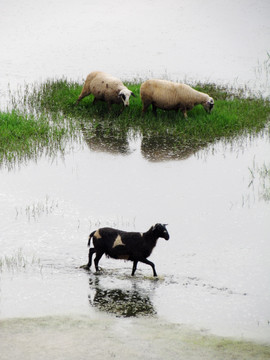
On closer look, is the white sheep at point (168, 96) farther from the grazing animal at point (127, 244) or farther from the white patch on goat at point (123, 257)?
the white patch on goat at point (123, 257)

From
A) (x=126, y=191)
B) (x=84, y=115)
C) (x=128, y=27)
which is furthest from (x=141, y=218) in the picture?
(x=128, y=27)

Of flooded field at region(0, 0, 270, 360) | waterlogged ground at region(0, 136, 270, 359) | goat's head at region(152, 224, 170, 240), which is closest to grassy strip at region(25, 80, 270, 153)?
flooded field at region(0, 0, 270, 360)

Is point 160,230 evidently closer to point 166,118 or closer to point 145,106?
point 166,118

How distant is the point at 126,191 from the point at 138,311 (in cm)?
390

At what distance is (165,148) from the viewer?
1316 cm

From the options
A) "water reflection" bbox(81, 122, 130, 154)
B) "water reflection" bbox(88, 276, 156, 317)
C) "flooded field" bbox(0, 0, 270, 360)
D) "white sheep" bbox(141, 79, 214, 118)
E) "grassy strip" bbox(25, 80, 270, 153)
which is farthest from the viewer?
"white sheep" bbox(141, 79, 214, 118)

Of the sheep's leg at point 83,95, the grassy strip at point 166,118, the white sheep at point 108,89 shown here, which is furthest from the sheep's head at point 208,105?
the sheep's leg at point 83,95

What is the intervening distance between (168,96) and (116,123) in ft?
4.38

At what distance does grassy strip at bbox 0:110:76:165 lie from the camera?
40.2ft

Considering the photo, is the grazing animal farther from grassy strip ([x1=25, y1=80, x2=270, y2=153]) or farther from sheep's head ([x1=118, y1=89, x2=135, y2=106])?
sheep's head ([x1=118, y1=89, x2=135, y2=106])

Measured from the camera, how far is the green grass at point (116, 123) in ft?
43.2

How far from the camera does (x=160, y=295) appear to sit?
7.04 m

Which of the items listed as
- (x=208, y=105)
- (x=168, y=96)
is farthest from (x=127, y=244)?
(x=208, y=105)

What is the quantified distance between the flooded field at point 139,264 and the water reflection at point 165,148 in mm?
59
